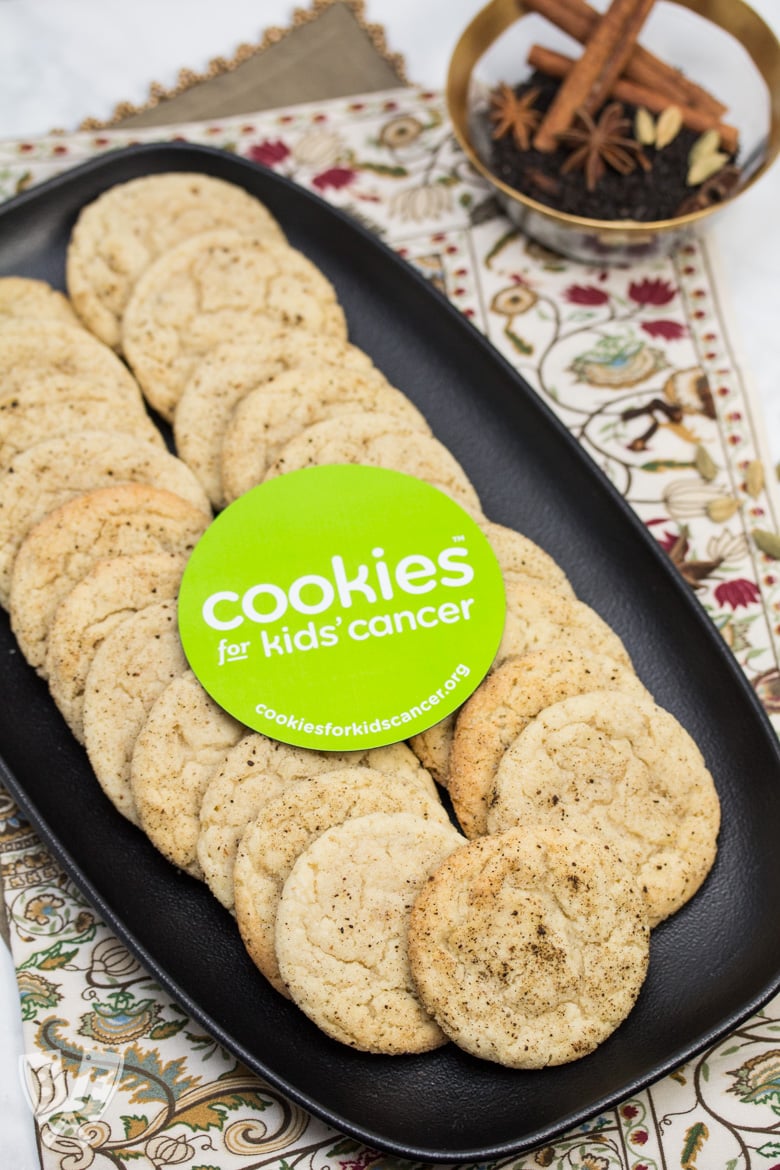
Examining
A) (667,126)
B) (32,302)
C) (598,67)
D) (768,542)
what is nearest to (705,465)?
(768,542)

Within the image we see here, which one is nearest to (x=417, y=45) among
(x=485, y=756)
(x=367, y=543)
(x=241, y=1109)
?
(x=367, y=543)

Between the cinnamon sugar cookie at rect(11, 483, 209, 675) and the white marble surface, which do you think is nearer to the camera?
the cinnamon sugar cookie at rect(11, 483, 209, 675)

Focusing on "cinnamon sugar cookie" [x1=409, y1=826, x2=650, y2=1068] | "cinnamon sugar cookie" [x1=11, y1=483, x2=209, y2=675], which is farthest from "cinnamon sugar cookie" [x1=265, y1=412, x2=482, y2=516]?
"cinnamon sugar cookie" [x1=409, y1=826, x2=650, y2=1068]

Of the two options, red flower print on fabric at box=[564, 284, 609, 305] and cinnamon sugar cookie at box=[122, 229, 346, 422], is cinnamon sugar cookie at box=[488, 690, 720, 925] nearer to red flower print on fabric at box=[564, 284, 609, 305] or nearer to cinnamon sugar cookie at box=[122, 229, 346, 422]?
cinnamon sugar cookie at box=[122, 229, 346, 422]

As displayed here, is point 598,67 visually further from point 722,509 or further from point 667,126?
point 722,509

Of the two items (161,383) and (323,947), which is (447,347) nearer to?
(161,383)

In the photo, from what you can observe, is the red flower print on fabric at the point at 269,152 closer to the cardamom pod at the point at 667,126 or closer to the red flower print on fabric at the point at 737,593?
the cardamom pod at the point at 667,126
